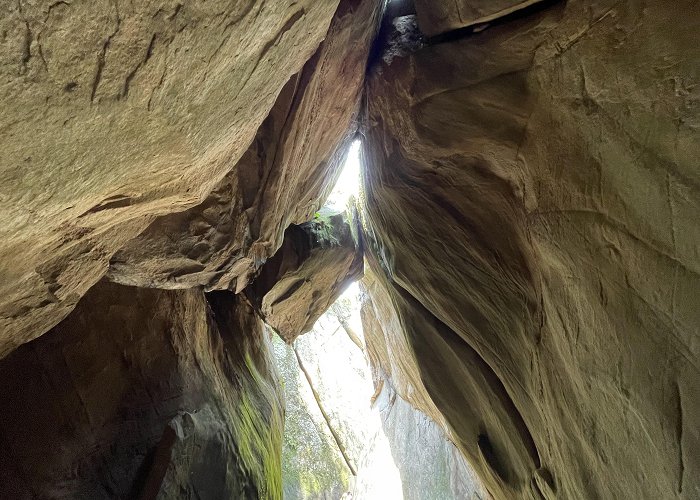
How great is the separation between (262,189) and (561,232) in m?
3.47

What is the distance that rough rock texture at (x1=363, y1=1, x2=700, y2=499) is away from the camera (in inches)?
110

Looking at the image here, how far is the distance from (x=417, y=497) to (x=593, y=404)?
11141 mm

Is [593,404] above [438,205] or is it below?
below

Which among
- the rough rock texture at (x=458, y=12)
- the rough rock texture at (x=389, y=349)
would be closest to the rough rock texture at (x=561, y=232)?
the rough rock texture at (x=458, y=12)

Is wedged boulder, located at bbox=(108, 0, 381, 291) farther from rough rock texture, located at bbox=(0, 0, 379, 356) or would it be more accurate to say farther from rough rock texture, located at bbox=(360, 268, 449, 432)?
rough rock texture, located at bbox=(360, 268, 449, 432)

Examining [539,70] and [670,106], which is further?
[539,70]

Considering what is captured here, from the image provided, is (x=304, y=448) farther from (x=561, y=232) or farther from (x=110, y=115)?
(x=110, y=115)

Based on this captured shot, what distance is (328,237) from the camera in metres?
9.60

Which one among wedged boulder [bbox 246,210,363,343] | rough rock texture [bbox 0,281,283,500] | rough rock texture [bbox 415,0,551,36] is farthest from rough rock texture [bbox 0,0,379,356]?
wedged boulder [bbox 246,210,363,343]

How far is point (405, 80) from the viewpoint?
5754 millimetres

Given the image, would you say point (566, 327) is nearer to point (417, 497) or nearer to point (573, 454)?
point (573, 454)

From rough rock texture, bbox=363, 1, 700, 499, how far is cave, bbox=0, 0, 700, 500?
0.02 meters

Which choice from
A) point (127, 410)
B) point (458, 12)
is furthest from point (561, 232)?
point (127, 410)

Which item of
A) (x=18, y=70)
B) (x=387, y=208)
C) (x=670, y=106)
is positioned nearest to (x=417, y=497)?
(x=387, y=208)
